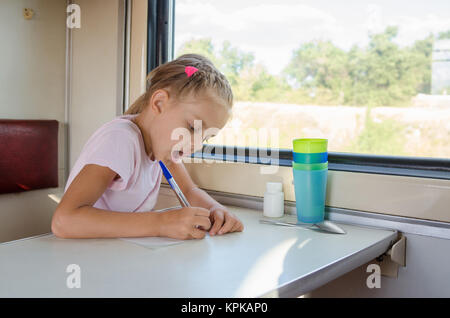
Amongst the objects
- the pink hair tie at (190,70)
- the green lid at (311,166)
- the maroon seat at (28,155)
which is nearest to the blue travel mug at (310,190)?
the green lid at (311,166)

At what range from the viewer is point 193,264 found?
792 mm

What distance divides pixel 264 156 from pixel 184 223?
56 centimetres

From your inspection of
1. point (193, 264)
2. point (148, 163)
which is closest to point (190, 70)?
point (148, 163)

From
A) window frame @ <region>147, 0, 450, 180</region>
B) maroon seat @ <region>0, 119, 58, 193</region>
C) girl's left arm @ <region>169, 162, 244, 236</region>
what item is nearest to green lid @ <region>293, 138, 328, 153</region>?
window frame @ <region>147, 0, 450, 180</region>

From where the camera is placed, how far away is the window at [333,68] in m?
1.31

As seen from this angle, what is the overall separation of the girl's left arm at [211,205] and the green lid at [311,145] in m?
0.25

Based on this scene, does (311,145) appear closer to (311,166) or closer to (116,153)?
(311,166)

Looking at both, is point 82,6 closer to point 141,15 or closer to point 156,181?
point 141,15

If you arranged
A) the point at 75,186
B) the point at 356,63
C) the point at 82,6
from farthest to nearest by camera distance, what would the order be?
the point at 82,6 → the point at 356,63 → the point at 75,186

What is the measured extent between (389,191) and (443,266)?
22 cm

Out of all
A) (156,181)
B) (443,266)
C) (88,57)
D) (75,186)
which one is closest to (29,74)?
(88,57)

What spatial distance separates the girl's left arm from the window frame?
0.65ft
